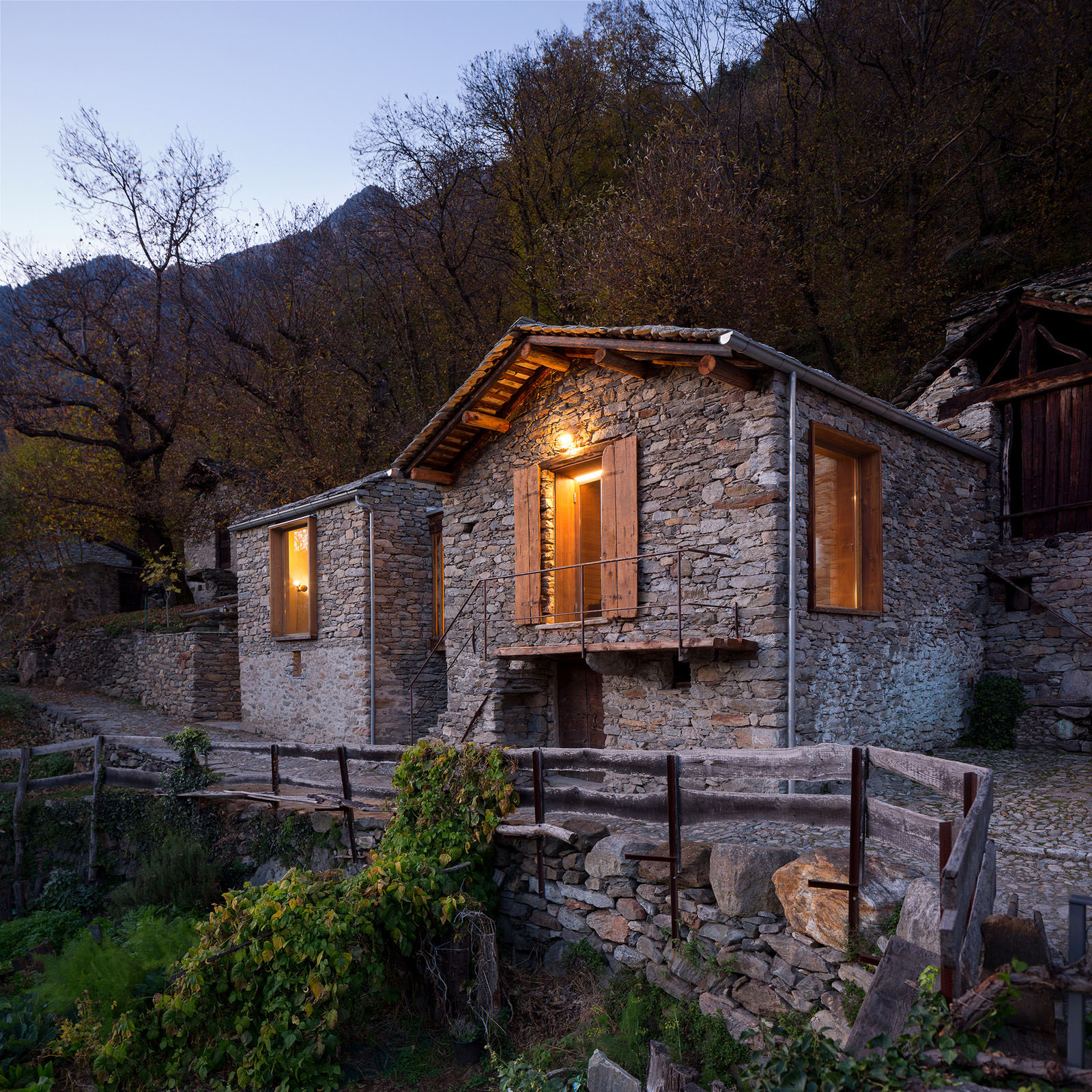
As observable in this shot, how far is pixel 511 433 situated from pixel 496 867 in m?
5.42

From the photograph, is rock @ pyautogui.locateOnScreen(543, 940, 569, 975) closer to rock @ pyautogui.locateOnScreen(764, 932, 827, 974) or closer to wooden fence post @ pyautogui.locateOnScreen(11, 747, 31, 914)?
rock @ pyautogui.locateOnScreen(764, 932, 827, 974)

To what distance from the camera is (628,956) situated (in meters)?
5.02

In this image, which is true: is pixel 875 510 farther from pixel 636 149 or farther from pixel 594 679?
pixel 636 149

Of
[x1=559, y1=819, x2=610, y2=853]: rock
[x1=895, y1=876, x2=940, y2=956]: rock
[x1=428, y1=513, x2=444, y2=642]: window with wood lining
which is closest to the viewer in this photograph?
[x1=895, y1=876, x2=940, y2=956]: rock

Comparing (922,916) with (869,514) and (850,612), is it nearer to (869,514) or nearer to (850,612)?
(850,612)

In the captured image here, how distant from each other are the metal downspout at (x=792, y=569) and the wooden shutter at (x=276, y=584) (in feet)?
31.5

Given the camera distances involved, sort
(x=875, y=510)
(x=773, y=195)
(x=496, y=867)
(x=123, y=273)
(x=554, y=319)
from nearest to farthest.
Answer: (x=496, y=867) → (x=875, y=510) → (x=773, y=195) → (x=554, y=319) → (x=123, y=273)

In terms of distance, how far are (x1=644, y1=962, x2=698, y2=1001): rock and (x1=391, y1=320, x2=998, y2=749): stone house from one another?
2.54 m

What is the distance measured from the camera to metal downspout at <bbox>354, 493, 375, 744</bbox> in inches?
455

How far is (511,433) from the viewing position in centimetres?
968

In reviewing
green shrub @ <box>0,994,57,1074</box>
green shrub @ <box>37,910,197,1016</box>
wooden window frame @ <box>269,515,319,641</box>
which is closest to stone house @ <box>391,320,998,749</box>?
wooden window frame @ <box>269,515,319,641</box>

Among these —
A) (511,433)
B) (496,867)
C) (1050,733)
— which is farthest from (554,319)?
(496,867)

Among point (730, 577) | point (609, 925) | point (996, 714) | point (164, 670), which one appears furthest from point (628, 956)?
point (164, 670)

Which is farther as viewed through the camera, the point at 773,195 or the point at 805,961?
the point at 773,195
